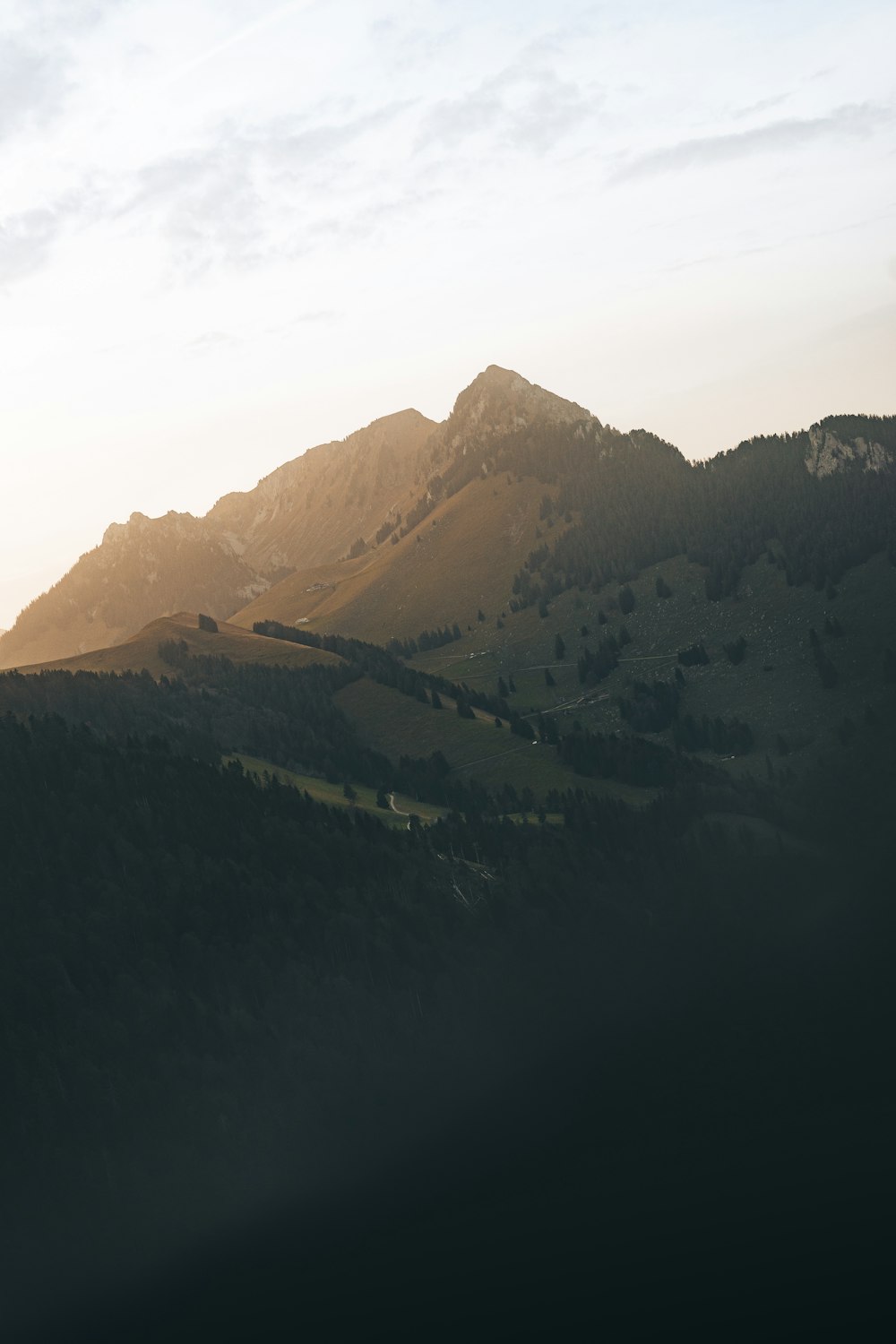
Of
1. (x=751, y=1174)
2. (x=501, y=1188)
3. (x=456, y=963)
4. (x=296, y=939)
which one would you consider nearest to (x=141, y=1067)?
(x=296, y=939)

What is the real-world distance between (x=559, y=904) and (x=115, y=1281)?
87.8 metres

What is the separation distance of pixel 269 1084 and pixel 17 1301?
1523 inches

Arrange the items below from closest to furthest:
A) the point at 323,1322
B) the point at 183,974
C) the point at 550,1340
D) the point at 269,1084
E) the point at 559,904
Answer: the point at 550,1340, the point at 323,1322, the point at 269,1084, the point at 183,974, the point at 559,904

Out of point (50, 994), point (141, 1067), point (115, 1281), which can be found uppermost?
point (50, 994)

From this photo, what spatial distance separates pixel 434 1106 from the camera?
14875 cm

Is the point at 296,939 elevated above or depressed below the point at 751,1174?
above

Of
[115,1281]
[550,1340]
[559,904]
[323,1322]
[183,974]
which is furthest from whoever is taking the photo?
[559,904]

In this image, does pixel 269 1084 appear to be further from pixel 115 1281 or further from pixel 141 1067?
pixel 115 1281

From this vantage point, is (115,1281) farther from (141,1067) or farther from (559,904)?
(559,904)

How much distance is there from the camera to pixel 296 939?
188125 millimetres

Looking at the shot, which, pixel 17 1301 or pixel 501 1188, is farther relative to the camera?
pixel 17 1301

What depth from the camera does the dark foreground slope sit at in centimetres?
9519

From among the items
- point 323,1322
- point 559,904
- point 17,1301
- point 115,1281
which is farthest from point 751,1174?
point 559,904

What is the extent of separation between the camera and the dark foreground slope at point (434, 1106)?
95.2 metres
